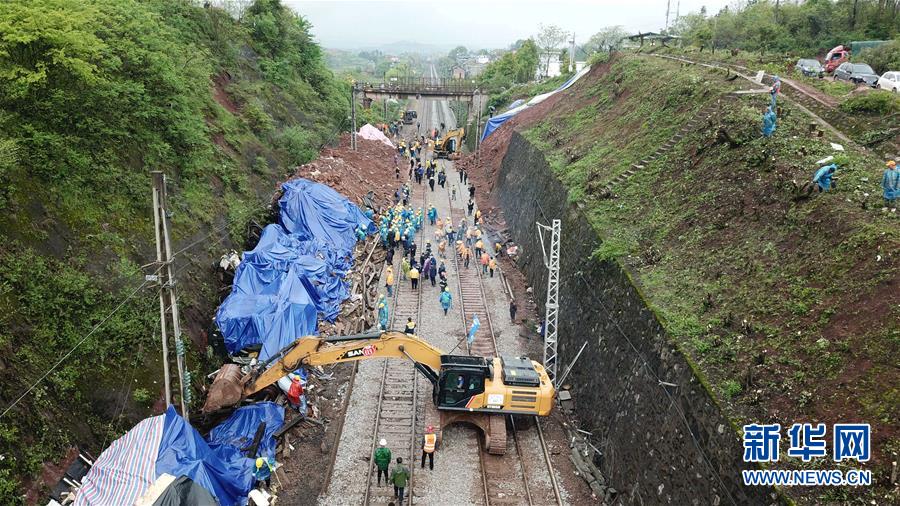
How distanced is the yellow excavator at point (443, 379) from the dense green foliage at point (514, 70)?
5903 centimetres

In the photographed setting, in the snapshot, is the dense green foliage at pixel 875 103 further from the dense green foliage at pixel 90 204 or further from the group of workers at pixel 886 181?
the dense green foliage at pixel 90 204

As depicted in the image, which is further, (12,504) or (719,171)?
(719,171)

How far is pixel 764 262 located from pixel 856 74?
71.9 feet

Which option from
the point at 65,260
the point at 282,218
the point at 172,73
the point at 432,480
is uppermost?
the point at 172,73

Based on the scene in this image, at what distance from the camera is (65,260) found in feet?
45.5

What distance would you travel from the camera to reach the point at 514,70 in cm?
7494

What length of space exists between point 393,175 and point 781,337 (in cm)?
3373

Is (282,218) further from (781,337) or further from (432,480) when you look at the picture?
(781,337)

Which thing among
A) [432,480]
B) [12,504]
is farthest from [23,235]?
[432,480]

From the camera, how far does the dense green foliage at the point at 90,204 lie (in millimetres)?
11844

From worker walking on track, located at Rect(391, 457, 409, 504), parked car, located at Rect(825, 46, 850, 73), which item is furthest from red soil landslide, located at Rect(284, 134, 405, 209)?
parked car, located at Rect(825, 46, 850, 73)

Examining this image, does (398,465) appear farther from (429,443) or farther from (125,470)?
(125,470)

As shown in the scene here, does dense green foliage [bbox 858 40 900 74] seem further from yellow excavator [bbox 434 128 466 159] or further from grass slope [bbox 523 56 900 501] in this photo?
yellow excavator [bbox 434 128 466 159]

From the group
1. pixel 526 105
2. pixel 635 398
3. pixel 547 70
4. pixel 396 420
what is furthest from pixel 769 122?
pixel 547 70
